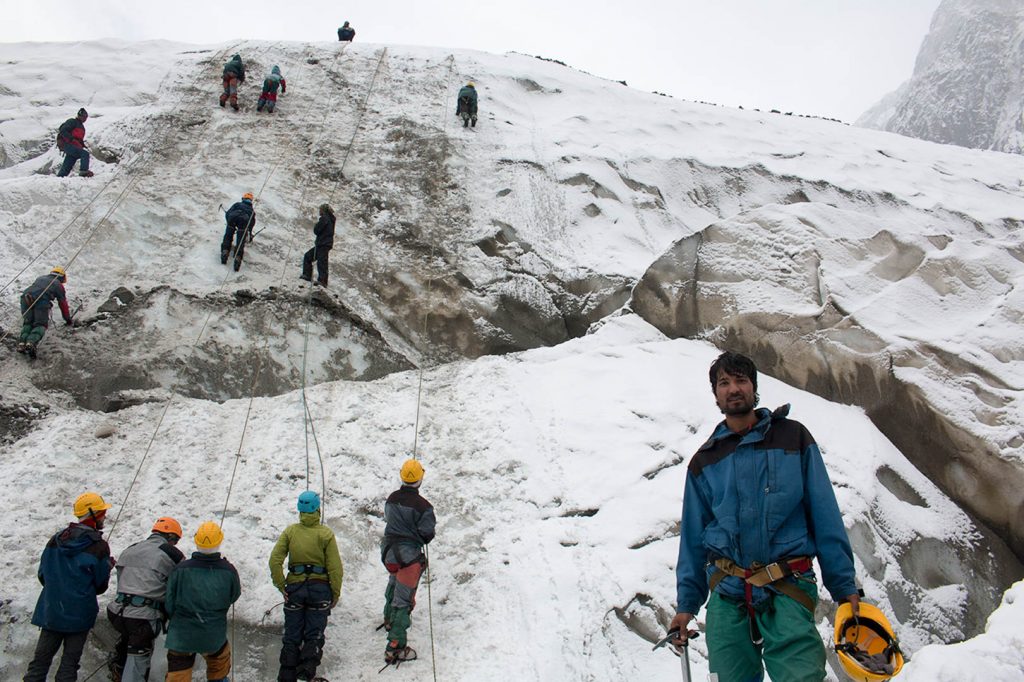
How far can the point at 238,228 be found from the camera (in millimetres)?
10922

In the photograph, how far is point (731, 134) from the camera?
18.5 metres

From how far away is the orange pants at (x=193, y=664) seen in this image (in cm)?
494

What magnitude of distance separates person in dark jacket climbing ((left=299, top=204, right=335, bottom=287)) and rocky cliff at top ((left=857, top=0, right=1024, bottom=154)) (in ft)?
245

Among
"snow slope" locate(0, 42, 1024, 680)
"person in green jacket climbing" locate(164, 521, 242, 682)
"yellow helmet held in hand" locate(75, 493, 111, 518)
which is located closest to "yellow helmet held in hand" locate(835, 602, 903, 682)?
"snow slope" locate(0, 42, 1024, 680)

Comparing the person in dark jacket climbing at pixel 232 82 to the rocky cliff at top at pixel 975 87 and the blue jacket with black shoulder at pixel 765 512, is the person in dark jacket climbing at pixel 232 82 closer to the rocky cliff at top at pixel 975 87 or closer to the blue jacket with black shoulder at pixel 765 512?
the blue jacket with black shoulder at pixel 765 512

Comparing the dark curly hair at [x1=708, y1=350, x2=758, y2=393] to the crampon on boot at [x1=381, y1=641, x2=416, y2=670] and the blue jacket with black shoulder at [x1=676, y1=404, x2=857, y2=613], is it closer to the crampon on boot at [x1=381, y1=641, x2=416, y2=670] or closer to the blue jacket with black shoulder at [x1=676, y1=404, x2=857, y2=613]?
the blue jacket with black shoulder at [x1=676, y1=404, x2=857, y2=613]

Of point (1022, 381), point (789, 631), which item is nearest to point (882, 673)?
point (789, 631)

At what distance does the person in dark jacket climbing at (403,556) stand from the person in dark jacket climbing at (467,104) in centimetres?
1254

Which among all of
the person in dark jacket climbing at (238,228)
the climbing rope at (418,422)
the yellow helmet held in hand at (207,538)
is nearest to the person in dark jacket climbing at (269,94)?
the climbing rope at (418,422)

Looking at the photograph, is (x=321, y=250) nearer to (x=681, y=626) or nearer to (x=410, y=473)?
(x=410, y=473)

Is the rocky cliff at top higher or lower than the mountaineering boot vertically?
higher

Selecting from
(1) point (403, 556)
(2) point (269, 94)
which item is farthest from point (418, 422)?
(2) point (269, 94)

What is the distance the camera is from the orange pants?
16.2ft

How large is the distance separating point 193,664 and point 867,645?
4.52 m
